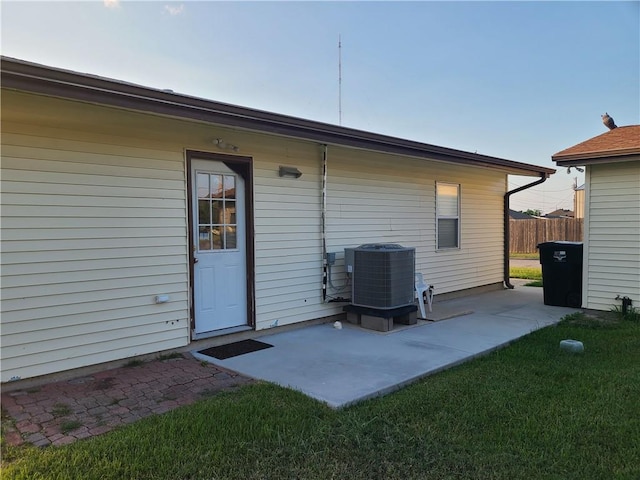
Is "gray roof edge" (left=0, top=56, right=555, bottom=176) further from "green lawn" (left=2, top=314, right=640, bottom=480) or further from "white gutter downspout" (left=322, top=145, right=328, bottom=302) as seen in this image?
"green lawn" (left=2, top=314, right=640, bottom=480)

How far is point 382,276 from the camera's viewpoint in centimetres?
576

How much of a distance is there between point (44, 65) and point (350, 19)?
7393mm

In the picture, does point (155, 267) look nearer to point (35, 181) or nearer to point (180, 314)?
point (180, 314)

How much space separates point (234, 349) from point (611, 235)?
6014 millimetres

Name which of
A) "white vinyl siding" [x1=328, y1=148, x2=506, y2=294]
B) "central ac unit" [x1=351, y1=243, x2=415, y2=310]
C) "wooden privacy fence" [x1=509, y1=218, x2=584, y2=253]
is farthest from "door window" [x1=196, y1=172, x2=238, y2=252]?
"wooden privacy fence" [x1=509, y1=218, x2=584, y2=253]

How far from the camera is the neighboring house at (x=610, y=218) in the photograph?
21.5 ft

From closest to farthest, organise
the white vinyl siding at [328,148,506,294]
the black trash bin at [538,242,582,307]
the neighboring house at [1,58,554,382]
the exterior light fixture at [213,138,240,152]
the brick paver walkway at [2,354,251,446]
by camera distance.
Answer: the brick paver walkway at [2,354,251,446], the neighboring house at [1,58,554,382], the exterior light fixture at [213,138,240,152], the white vinyl siding at [328,148,506,294], the black trash bin at [538,242,582,307]

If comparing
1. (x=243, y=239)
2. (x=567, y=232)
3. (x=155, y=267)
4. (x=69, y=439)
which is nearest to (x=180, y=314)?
(x=155, y=267)

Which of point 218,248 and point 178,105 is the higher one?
point 178,105

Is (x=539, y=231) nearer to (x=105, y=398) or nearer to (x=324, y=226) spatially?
(x=324, y=226)

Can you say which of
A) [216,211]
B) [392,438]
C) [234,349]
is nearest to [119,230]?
[216,211]

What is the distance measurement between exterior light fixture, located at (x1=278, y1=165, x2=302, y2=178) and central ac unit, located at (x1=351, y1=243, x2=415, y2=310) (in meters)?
1.31

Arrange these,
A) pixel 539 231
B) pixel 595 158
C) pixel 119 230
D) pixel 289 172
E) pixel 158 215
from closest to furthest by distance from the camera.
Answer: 1. pixel 119 230
2. pixel 158 215
3. pixel 289 172
4. pixel 595 158
5. pixel 539 231

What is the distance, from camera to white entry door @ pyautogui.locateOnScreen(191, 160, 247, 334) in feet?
16.4
